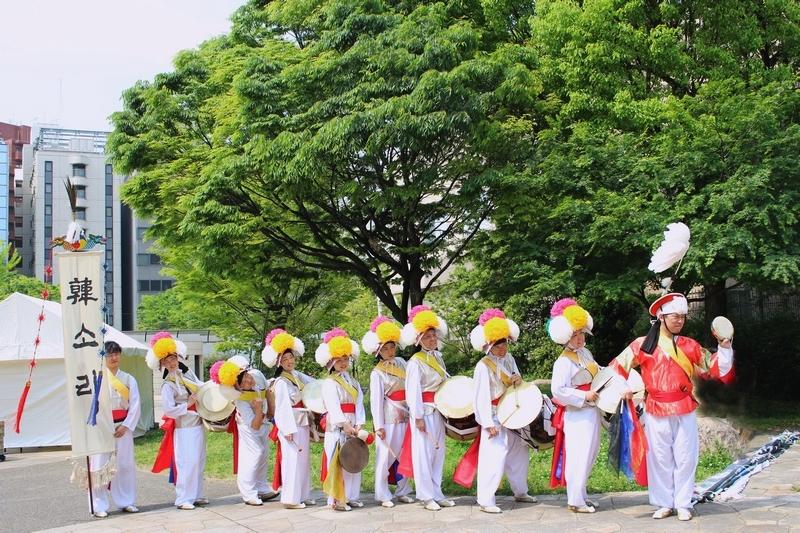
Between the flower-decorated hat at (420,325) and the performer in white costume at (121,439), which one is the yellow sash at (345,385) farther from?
the performer in white costume at (121,439)

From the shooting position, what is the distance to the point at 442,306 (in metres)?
20.2

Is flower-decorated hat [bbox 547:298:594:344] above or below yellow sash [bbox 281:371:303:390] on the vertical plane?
above

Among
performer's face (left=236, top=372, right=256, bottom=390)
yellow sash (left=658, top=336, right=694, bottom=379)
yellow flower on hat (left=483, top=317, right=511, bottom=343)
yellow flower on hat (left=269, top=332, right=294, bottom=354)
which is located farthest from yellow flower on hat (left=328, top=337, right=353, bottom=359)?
yellow sash (left=658, top=336, right=694, bottom=379)

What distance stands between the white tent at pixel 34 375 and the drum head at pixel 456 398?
9.51 m

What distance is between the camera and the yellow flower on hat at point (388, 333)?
7867mm

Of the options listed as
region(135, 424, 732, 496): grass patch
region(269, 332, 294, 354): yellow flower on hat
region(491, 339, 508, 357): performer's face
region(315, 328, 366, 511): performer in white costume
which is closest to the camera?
region(491, 339, 508, 357): performer's face

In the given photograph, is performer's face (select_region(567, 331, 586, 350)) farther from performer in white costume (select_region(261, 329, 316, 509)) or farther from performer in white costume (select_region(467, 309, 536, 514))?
performer in white costume (select_region(261, 329, 316, 509))

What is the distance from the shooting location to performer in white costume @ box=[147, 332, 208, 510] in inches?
324

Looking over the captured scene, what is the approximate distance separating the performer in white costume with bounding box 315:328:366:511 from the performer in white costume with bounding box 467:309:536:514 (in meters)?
1.27

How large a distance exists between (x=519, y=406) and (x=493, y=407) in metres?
0.25

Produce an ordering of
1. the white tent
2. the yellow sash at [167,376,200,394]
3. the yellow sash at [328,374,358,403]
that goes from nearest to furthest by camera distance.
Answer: the yellow sash at [328,374,358,403]
the yellow sash at [167,376,200,394]
the white tent

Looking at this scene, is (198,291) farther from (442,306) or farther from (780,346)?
(780,346)

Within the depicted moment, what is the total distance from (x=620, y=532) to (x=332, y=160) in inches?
332

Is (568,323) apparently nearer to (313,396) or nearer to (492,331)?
(492,331)
